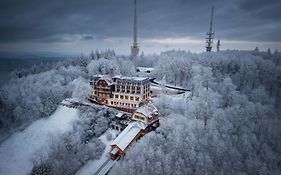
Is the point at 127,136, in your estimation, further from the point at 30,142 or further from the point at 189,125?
the point at 30,142

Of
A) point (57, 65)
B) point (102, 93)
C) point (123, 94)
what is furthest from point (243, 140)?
point (57, 65)

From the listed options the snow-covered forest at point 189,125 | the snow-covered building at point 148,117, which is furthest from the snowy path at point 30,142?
the snow-covered building at point 148,117

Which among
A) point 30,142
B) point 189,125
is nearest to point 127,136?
point 189,125

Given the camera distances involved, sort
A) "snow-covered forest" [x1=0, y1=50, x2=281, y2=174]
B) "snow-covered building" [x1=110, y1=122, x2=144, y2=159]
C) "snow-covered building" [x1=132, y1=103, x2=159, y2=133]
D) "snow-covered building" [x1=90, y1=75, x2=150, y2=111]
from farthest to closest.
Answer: "snow-covered building" [x1=90, y1=75, x2=150, y2=111]
"snow-covered building" [x1=132, y1=103, x2=159, y2=133]
"snow-covered building" [x1=110, y1=122, x2=144, y2=159]
"snow-covered forest" [x1=0, y1=50, x2=281, y2=174]

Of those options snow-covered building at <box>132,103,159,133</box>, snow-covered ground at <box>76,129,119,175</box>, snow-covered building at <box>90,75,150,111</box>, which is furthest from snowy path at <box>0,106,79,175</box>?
snow-covered building at <box>132,103,159,133</box>

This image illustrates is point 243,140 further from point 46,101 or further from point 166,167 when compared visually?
point 46,101

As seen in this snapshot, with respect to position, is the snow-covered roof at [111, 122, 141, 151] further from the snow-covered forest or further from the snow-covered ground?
the snow-covered ground

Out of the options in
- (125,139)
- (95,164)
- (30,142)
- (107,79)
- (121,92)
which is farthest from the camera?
(107,79)
